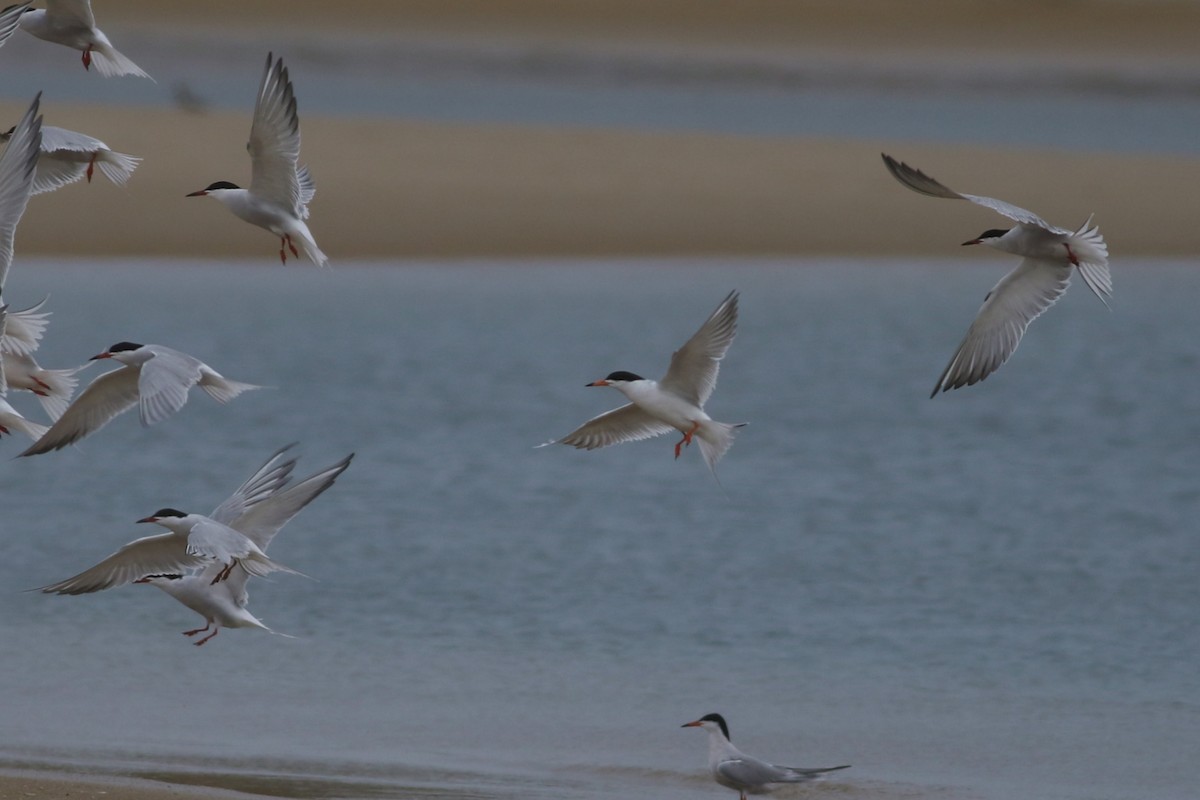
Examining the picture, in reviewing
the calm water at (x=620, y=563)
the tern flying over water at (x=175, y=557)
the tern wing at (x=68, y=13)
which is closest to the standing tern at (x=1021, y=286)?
the calm water at (x=620, y=563)

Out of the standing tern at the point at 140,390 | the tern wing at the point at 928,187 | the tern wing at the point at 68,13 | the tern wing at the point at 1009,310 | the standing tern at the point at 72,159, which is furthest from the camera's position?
the standing tern at the point at 72,159

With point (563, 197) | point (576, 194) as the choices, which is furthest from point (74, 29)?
point (576, 194)

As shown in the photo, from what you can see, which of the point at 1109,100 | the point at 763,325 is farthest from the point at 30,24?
the point at 1109,100

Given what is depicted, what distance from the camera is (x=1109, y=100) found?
36.2m

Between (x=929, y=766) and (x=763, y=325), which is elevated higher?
(x=763, y=325)

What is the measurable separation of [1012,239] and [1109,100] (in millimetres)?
30401

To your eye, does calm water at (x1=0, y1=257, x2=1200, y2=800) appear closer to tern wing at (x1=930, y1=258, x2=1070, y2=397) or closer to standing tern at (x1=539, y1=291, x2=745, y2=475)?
standing tern at (x1=539, y1=291, x2=745, y2=475)

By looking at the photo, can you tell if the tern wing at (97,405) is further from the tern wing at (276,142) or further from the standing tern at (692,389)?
the standing tern at (692,389)

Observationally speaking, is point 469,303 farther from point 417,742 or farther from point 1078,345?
point 417,742

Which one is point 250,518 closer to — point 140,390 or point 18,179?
point 140,390

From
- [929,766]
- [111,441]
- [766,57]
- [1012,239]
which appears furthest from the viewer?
[766,57]

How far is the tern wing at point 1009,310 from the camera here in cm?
732

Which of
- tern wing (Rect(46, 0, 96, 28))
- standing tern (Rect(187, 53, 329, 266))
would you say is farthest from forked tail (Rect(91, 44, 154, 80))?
standing tern (Rect(187, 53, 329, 266))

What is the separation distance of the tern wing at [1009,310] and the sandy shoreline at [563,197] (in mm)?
12964
